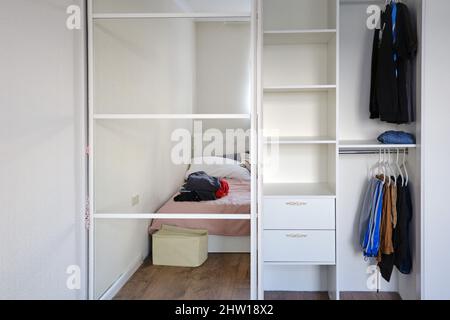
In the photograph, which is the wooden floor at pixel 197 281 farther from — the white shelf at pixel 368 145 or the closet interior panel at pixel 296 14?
the closet interior panel at pixel 296 14

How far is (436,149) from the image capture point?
2908 mm

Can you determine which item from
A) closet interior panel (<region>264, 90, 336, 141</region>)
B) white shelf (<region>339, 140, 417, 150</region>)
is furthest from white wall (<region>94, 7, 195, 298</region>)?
white shelf (<region>339, 140, 417, 150</region>)

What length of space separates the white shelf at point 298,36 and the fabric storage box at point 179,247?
1354 mm

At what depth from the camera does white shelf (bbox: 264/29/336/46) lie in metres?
3.07

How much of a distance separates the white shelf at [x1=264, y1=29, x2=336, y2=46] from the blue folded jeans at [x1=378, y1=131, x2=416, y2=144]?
72 cm

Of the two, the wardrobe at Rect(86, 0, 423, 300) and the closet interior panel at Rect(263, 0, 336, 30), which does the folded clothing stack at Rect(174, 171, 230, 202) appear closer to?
the wardrobe at Rect(86, 0, 423, 300)

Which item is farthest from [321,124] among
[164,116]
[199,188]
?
[164,116]

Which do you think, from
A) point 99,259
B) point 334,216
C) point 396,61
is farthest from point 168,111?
point 396,61

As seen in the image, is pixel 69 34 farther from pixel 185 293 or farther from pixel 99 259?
pixel 185 293

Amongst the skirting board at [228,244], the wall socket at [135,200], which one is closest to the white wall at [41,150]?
the wall socket at [135,200]

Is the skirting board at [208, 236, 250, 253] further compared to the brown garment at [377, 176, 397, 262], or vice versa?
the brown garment at [377, 176, 397, 262]

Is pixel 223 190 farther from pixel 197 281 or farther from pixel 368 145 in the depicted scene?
pixel 368 145

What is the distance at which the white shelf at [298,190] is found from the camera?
3.07 m

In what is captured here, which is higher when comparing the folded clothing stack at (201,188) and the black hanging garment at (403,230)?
the folded clothing stack at (201,188)
